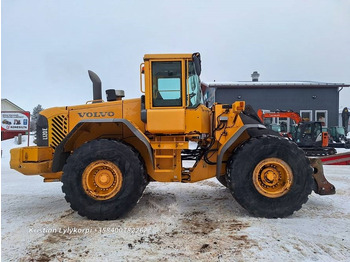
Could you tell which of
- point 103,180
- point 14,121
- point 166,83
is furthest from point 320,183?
point 14,121

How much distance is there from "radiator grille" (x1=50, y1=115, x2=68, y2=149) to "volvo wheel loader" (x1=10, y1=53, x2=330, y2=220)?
0.7 inches

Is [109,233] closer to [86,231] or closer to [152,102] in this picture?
[86,231]

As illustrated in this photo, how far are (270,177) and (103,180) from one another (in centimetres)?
253

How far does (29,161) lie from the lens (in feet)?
14.5

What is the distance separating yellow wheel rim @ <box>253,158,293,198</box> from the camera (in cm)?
405

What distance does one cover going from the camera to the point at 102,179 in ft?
13.4

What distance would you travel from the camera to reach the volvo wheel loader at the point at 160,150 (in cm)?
403

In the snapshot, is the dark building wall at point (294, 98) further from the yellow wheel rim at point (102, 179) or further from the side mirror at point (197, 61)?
the yellow wheel rim at point (102, 179)

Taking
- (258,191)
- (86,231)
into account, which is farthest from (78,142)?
(258,191)

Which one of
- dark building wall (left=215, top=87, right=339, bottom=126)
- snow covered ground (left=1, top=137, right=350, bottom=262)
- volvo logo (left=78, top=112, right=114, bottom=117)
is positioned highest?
dark building wall (left=215, top=87, right=339, bottom=126)

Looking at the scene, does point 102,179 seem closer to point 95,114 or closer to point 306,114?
point 95,114

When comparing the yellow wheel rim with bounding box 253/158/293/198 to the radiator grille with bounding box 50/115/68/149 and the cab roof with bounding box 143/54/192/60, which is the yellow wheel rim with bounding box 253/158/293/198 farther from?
the radiator grille with bounding box 50/115/68/149

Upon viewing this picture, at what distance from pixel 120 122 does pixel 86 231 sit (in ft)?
5.40

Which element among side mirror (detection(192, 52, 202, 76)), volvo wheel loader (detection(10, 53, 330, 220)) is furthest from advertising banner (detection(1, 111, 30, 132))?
side mirror (detection(192, 52, 202, 76))
